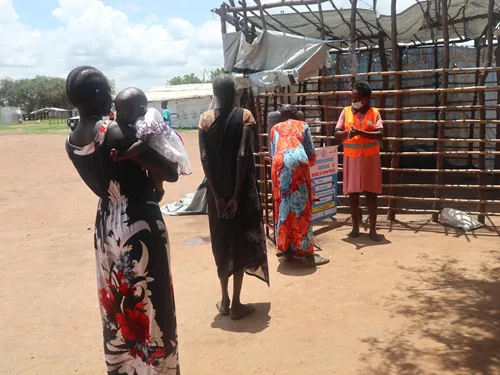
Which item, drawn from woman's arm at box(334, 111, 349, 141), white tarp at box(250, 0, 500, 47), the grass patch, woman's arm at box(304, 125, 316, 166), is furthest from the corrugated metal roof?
woman's arm at box(304, 125, 316, 166)

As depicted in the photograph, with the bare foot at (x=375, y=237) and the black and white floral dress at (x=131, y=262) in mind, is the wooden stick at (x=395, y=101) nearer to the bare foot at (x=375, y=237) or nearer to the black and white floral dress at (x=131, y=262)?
the bare foot at (x=375, y=237)

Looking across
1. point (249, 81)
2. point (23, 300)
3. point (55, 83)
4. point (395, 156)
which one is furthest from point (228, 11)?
point (55, 83)

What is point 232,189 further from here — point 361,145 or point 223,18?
point 223,18

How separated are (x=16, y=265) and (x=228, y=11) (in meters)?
4.42

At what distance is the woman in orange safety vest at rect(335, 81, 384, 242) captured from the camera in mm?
5281

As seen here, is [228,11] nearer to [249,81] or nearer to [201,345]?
[249,81]

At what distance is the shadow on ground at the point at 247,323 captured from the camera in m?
3.49

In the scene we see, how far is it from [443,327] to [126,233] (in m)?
2.41

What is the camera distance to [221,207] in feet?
11.3

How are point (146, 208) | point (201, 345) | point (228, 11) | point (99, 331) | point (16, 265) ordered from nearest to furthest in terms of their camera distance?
point (146, 208), point (201, 345), point (99, 331), point (16, 265), point (228, 11)

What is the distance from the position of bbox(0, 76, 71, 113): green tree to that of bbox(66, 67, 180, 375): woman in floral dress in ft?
216

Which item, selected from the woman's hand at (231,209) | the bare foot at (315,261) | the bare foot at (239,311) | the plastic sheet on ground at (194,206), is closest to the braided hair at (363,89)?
the bare foot at (315,261)

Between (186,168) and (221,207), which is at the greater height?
(186,168)

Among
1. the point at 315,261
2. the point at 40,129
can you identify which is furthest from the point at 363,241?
the point at 40,129
